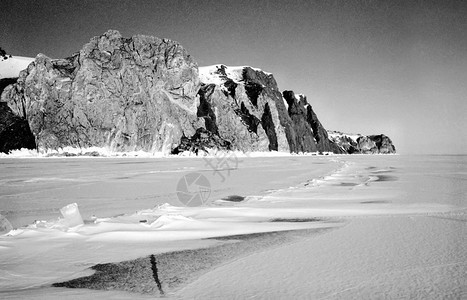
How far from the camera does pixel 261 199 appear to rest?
834cm

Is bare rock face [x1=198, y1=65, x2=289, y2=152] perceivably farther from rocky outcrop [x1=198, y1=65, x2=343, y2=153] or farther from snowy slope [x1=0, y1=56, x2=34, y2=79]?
snowy slope [x1=0, y1=56, x2=34, y2=79]

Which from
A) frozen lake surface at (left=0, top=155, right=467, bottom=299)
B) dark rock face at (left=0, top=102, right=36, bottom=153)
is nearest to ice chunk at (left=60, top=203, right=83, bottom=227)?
frozen lake surface at (left=0, top=155, right=467, bottom=299)

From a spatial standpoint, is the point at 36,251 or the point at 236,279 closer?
the point at 236,279

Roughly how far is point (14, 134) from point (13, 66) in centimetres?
4934

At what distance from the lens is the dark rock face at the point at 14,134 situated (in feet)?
249

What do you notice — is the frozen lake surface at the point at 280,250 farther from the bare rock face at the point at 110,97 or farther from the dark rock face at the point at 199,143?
the dark rock face at the point at 199,143

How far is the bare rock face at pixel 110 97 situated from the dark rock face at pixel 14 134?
7.10ft

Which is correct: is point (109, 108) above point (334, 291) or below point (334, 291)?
above

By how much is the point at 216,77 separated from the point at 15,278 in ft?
468

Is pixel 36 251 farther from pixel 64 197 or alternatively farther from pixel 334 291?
pixel 64 197

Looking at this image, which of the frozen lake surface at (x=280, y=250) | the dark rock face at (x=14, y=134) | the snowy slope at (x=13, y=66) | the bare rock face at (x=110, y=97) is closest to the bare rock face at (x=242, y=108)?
the bare rock face at (x=110, y=97)

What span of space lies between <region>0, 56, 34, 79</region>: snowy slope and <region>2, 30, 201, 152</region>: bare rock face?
2229cm

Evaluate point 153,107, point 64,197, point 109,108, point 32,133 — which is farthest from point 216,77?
point 64,197

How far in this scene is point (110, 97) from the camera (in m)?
80.9
